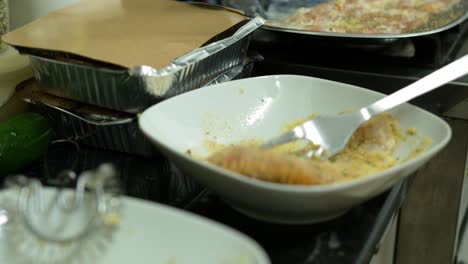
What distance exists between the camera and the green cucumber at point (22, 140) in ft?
2.09

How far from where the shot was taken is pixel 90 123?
69 cm

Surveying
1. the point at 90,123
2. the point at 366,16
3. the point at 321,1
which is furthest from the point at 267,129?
the point at 321,1

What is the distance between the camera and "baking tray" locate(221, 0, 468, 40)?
0.80 meters

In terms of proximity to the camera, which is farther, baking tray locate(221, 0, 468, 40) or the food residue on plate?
baking tray locate(221, 0, 468, 40)

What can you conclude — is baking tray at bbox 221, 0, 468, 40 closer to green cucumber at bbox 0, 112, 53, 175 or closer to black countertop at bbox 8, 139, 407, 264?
black countertop at bbox 8, 139, 407, 264

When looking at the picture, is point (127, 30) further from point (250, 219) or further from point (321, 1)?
point (321, 1)

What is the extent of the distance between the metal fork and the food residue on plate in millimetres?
13

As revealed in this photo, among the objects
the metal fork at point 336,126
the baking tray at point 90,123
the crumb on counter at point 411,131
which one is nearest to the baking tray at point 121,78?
the baking tray at point 90,123

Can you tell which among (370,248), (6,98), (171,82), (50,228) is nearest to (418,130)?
(370,248)

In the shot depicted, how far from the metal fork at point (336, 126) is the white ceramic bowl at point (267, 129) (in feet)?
0.08

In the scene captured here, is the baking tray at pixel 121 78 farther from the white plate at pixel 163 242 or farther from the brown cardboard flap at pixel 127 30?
the white plate at pixel 163 242

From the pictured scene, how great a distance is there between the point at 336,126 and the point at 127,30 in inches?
11.5

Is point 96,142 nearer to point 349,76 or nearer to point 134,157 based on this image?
point 134,157

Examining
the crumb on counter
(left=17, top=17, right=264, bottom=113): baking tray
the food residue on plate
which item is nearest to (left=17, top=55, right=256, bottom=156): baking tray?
(left=17, top=17, right=264, bottom=113): baking tray
